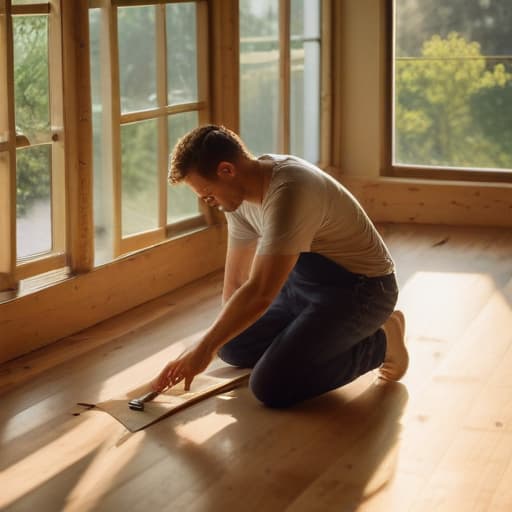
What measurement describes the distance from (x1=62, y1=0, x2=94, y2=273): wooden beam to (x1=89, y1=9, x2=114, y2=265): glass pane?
0.17 meters

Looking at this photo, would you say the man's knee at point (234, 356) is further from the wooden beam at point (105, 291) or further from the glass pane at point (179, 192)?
the glass pane at point (179, 192)

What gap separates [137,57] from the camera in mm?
4527

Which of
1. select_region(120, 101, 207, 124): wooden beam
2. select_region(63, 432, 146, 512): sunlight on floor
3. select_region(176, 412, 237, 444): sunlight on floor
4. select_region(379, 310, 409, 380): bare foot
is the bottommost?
select_region(63, 432, 146, 512): sunlight on floor

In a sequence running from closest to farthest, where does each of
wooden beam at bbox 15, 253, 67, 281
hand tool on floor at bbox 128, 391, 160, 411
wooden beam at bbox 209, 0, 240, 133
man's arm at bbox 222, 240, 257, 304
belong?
hand tool on floor at bbox 128, 391, 160, 411
man's arm at bbox 222, 240, 257, 304
wooden beam at bbox 15, 253, 67, 281
wooden beam at bbox 209, 0, 240, 133

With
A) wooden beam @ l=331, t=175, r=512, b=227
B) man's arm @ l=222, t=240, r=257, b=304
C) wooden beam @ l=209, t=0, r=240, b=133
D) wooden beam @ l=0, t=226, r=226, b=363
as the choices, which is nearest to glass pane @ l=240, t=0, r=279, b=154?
wooden beam @ l=209, t=0, r=240, b=133

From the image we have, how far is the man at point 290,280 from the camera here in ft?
10.2

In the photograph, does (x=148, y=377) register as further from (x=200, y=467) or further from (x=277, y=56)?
(x=277, y=56)

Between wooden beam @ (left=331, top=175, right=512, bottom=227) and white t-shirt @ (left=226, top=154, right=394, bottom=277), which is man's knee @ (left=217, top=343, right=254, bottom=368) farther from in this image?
wooden beam @ (left=331, top=175, right=512, bottom=227)

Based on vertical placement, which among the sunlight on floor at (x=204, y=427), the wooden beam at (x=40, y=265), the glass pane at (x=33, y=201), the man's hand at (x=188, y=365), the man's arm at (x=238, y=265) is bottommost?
the sunlight on floor at (x=204, y=427)

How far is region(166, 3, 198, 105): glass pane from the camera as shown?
187 inches

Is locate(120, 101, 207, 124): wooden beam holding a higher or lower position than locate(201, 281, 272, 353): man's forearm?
higher

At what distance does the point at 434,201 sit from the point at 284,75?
1162 mm

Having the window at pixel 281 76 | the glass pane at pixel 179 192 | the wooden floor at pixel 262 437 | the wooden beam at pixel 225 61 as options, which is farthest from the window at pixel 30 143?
the window at pixel 281 76

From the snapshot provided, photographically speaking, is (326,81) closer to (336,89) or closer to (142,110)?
(336,89)
